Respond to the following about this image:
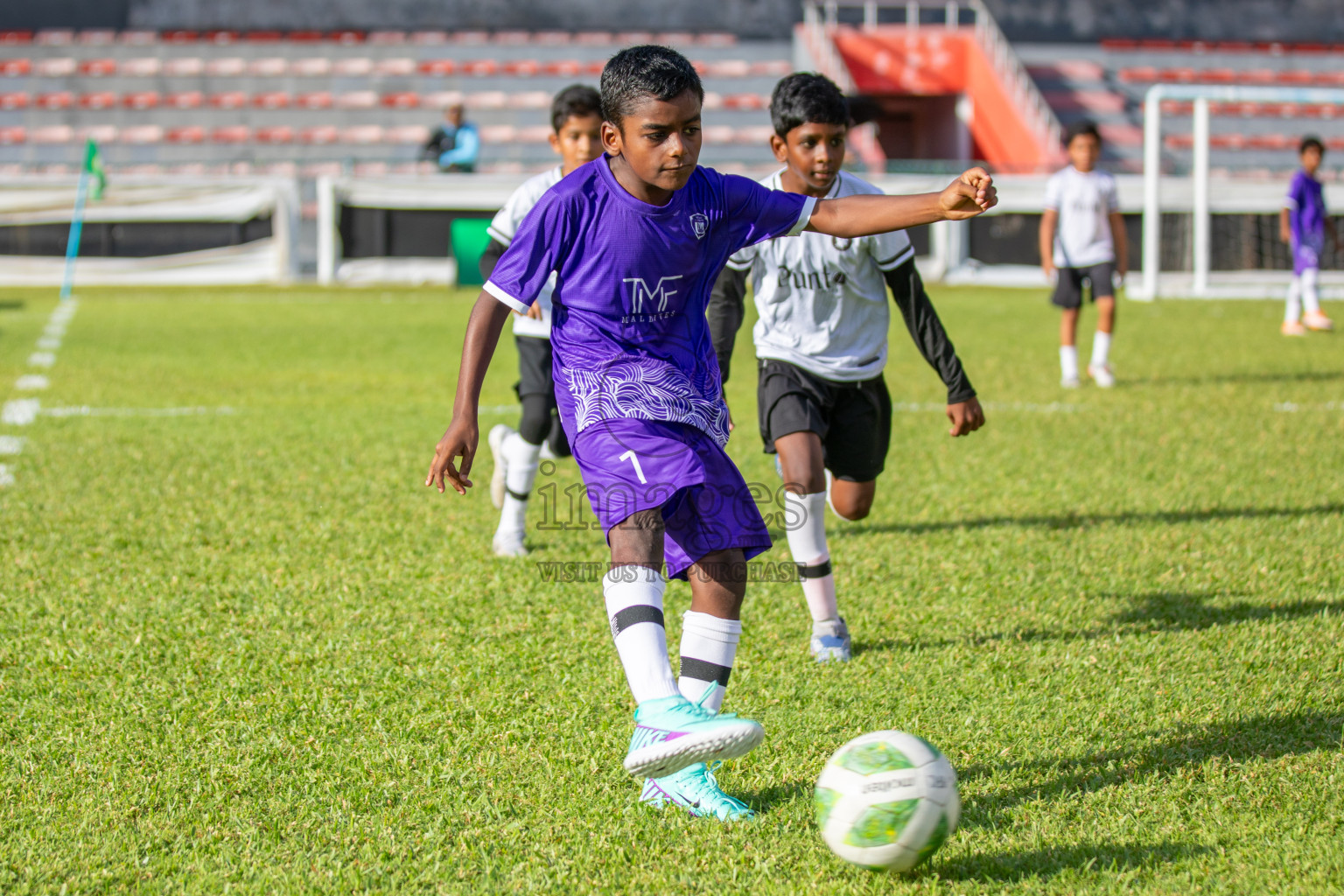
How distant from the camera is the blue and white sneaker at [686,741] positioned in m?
2.35

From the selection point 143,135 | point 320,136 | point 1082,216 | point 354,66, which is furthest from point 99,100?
point 1082,216

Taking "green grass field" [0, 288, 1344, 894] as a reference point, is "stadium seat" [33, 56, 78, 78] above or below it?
above

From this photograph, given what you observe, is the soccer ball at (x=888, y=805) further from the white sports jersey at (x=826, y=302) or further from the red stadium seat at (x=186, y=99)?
the red stadium seat at (x=186, y=99)

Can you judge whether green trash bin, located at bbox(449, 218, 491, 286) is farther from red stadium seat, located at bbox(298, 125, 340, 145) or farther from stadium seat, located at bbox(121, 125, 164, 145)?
stadium seat, located at bbox(121, 125, 164, 145)

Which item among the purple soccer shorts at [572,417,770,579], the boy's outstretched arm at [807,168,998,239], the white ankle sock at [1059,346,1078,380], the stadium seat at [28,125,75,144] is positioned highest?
the stadium seat at [28,125,75,144]

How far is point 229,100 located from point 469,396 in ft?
84.5

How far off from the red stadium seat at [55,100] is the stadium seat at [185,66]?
1944mm

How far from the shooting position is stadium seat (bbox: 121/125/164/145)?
25.1 m

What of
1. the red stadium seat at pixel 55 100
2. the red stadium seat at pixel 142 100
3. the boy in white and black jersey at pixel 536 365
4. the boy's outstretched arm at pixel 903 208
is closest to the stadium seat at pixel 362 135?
the red stadium seat at pixel 142 100

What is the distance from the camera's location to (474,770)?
2.94 m

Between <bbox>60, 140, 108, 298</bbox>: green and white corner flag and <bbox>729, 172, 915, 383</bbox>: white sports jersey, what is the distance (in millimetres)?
14904

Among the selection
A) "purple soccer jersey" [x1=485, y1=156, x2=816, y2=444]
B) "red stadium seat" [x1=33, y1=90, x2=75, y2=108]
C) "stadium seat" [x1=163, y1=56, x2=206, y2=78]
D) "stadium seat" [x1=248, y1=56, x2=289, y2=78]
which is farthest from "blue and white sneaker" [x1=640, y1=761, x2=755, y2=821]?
"red stadium seat" [x1=33, y1=90, x2=75, y2=108]

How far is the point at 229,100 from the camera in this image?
25.9 meters

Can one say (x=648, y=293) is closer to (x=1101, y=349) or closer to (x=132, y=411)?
(x=132, y=411)
